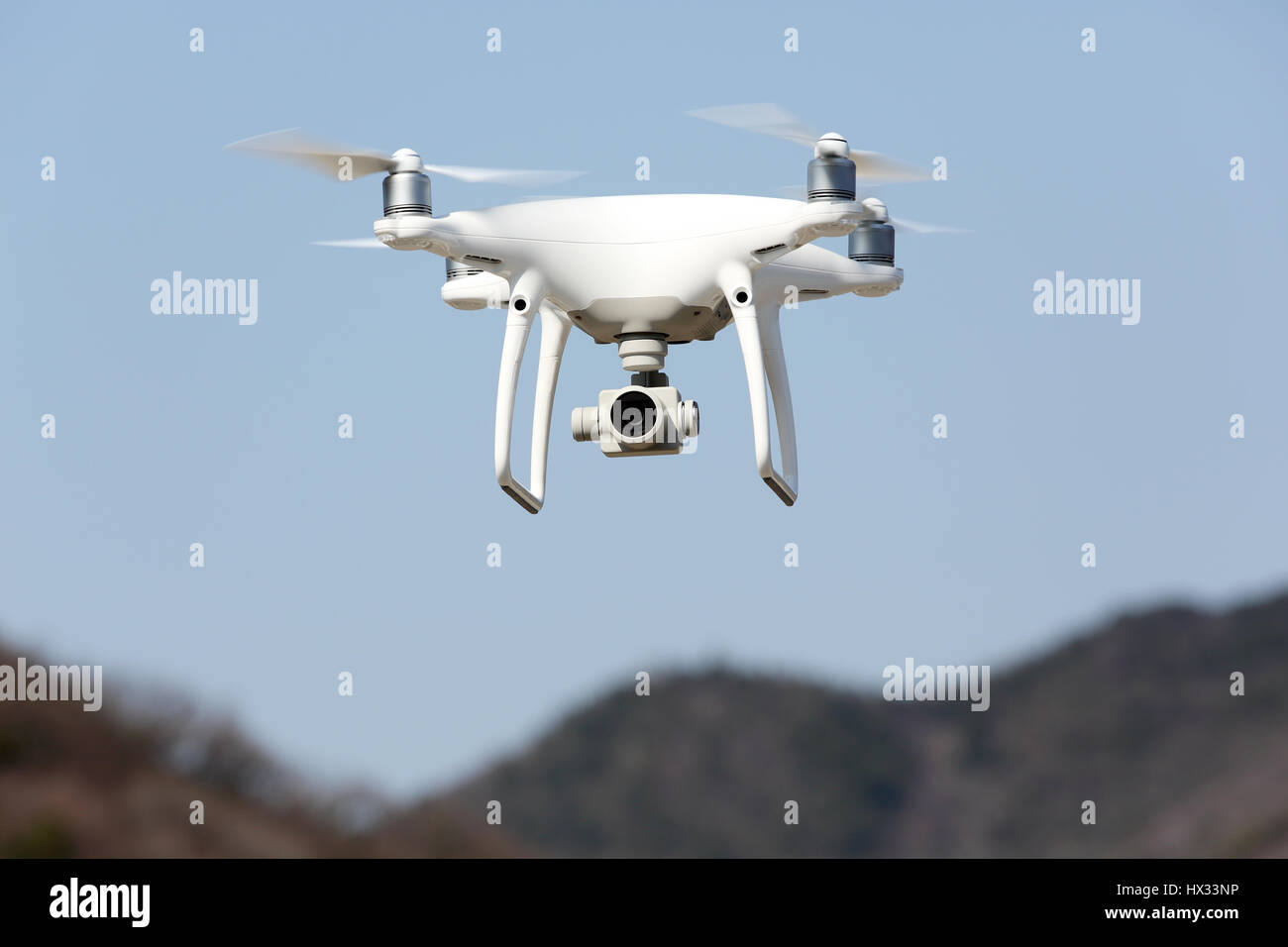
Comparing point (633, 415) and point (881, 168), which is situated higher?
point (881, 168)

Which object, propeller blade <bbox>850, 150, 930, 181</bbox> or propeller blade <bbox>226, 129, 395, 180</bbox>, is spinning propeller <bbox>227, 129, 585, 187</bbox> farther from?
propeller blade <bbox>850, 150, 930, 181</bbox>

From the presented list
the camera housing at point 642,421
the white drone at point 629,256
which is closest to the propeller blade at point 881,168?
the white drone at point 629,256

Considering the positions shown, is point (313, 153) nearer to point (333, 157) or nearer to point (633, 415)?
point (333, 157)

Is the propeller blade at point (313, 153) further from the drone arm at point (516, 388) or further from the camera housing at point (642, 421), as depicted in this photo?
the camera housing at point (642, 421)

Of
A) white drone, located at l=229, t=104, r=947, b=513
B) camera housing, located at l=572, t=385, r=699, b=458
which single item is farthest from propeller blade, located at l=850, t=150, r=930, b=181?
camera housing, located at l=572, t=385, r=699, b=458

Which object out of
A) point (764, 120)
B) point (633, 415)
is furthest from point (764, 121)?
point (633, 415)

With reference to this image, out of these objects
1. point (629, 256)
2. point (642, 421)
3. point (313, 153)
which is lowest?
point (642, 421)
